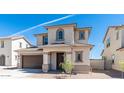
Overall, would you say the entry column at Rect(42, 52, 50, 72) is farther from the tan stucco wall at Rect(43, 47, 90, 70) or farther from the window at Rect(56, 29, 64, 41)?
the window at Rect(56, 29, 64, 41)

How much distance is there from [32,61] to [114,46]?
5.91 m

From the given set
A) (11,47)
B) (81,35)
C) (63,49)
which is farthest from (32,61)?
(81,35)

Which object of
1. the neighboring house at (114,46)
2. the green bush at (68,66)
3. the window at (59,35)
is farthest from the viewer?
the window at (59,35)

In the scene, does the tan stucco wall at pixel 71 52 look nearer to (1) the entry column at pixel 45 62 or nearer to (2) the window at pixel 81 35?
(1) the entry column at pixel 45 62

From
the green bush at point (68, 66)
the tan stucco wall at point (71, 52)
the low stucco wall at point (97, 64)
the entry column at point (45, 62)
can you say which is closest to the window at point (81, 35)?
the tan stucco wall at point (71, 52)

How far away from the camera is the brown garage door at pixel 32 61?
10.3 metres

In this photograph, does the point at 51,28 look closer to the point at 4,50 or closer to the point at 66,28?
the point at 66,28

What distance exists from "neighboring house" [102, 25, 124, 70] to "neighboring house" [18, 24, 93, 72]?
4.11 feet

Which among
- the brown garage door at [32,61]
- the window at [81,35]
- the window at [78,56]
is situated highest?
the window at [81,35]

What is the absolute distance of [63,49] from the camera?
9211mm

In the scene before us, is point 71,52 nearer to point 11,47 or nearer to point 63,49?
point 63,49

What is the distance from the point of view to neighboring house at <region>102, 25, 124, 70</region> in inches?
303

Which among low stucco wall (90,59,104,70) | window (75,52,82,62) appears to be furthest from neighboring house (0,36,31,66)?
low stucco wall (90,59,104,70)
